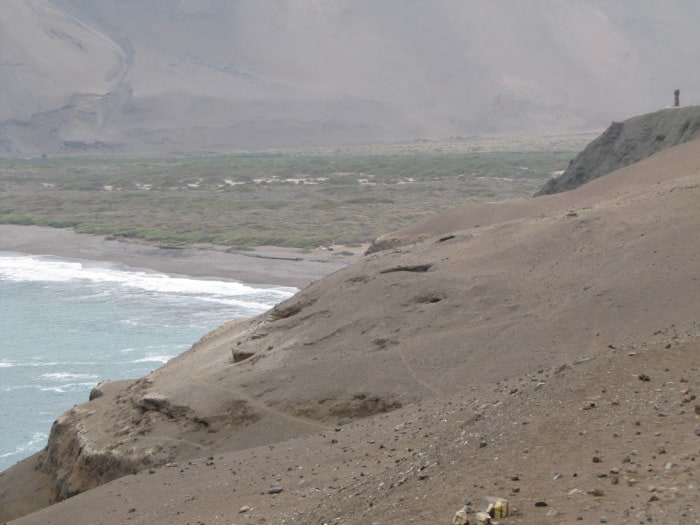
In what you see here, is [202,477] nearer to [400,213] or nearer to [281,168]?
[400,213]

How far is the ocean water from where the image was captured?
55.2ft

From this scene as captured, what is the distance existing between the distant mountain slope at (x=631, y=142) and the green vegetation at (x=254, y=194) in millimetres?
15870

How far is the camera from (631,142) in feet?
59.9

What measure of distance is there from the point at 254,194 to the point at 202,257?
20.2m

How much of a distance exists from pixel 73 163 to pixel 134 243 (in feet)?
A: 142

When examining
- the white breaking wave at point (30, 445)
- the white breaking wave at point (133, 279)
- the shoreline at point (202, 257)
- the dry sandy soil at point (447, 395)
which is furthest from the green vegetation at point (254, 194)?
the dry sandy soil at point (447, 395)

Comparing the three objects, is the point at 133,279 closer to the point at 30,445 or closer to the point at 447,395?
the point at 30,445

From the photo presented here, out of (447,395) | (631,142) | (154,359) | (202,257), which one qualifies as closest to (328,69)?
(202,257)

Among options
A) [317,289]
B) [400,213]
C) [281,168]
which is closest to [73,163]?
[281,168]

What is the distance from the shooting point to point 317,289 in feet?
40.6

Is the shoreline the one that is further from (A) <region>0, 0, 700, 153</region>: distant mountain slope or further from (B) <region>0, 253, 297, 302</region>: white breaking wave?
(A) <region>0, 0, 700, 153</region>: distant mountain slope

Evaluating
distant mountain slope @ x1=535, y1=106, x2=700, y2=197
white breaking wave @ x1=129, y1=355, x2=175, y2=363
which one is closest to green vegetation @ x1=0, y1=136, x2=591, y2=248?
white breaking wave @ x1=129, y1=355, x2=175, y2=363

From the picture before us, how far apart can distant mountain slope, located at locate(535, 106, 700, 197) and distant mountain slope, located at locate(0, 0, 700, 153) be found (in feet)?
263

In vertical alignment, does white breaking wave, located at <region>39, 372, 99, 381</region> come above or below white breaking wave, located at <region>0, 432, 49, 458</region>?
above
